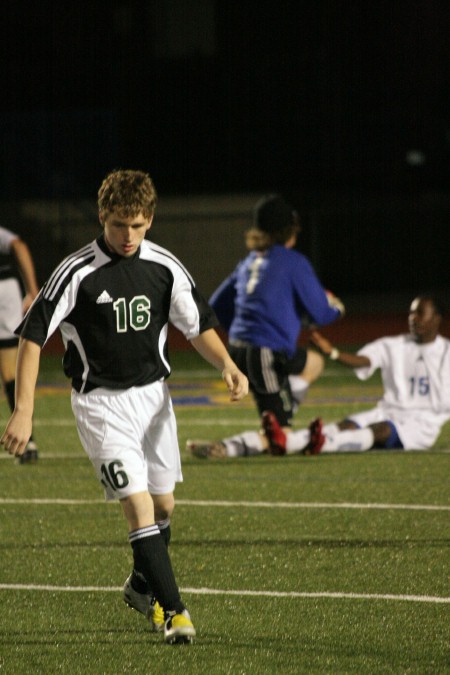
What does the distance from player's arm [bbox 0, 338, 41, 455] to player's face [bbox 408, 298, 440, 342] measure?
542cm

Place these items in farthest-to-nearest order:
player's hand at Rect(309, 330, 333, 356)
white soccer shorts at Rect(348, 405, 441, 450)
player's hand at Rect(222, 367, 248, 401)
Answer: white soccer shorts at Rect(348, 405, 441, 450), player's hand at Rect(309, 330, 333, 356), player's hand at Rect(222, 367, 248, 401)

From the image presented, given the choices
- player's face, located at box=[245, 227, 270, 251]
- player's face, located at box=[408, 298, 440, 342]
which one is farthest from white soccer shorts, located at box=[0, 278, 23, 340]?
player's face, located at box=[408, 298, 440, 342]

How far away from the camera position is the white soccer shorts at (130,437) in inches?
210

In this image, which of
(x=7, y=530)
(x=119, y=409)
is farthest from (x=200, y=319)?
(x=7, y=530)

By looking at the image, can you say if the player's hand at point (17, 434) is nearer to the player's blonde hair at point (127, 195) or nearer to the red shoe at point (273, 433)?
the player's blonde hair at point (127, 195)

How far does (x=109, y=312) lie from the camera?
5441 millimetres

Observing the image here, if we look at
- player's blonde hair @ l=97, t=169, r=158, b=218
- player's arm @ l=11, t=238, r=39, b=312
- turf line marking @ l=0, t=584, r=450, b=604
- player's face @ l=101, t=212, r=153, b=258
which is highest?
player's blonde hair @ l=97, t=169, r=158, b=218

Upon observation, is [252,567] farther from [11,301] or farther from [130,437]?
[11,301]

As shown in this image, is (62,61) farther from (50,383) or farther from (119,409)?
(119,409)

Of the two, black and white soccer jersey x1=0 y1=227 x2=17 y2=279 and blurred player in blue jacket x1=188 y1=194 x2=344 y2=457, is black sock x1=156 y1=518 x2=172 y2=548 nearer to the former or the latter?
blurred player in blue jacket x1=188 y1=194 x2=344 y2=457

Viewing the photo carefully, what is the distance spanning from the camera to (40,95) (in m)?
35.6

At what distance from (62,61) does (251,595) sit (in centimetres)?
3131

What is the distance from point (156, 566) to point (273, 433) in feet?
15.9

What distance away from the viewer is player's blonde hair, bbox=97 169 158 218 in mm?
5285
